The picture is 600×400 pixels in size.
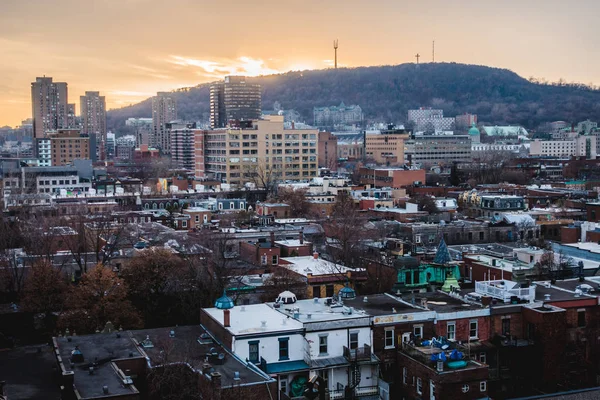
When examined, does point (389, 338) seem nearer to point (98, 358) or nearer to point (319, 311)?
point (319, 311)

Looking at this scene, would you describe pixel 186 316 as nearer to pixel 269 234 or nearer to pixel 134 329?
pixel 134 329

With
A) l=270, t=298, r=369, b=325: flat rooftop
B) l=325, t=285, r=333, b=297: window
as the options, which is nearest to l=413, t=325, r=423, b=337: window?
l=270, t=298, r=369, b=325: flat rooftop

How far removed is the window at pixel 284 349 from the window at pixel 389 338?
411 centimetres

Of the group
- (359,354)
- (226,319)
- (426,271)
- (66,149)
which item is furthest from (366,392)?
(66,149)

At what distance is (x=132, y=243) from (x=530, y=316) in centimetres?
2960

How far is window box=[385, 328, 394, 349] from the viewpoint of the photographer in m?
31.9

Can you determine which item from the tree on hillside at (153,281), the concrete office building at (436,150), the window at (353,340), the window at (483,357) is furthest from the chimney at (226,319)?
the concrete office building at (436,150)

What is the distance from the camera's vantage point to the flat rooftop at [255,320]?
30109 mm

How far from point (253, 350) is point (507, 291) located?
40.0ft

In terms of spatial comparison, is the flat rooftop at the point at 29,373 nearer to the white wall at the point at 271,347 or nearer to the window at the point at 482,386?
the white wall at the point at 271,347

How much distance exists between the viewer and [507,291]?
3534 centimetres

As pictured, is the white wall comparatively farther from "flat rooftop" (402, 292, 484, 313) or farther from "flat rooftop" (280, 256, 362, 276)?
"flat rooftop" (280, 256, 362, 276)

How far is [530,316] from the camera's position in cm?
3366

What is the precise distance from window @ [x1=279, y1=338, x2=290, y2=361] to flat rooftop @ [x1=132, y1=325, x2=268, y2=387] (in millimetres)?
1970
